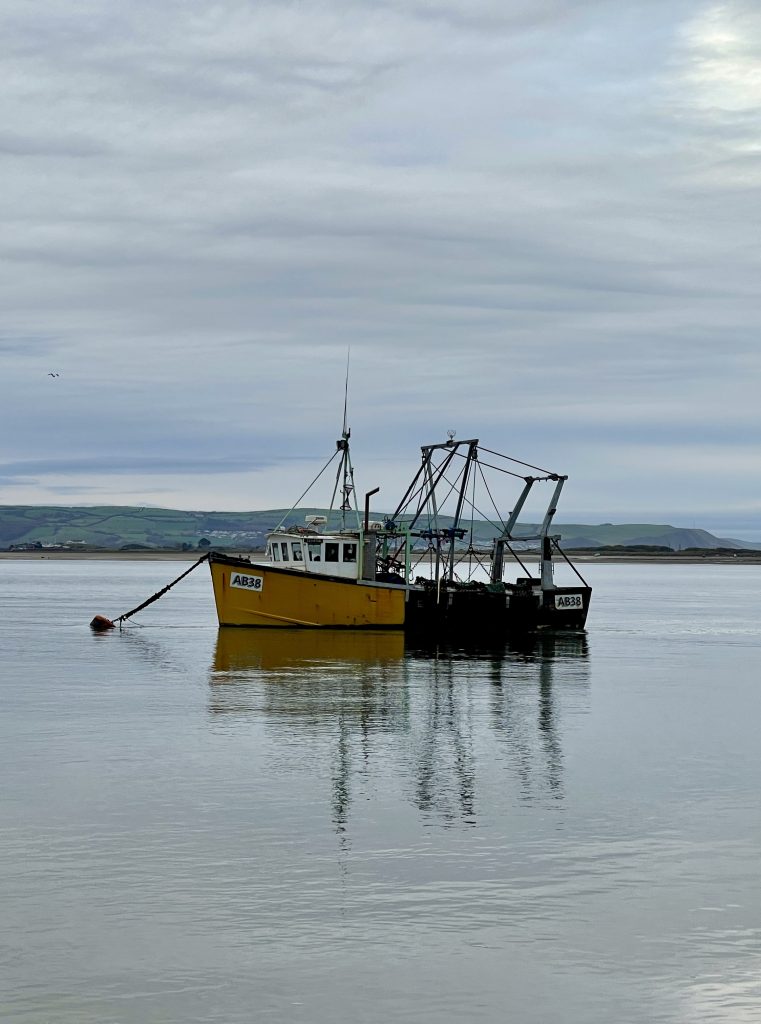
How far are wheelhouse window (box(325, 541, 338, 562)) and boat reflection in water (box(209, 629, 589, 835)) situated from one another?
3001 mm

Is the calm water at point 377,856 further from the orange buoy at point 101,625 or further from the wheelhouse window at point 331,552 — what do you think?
the orange buoy at point 101,625

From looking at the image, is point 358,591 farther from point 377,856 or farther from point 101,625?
point 377,856

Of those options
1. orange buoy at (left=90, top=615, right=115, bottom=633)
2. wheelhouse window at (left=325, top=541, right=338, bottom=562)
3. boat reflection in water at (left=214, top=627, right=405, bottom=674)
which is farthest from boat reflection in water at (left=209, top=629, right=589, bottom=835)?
orange buoy at (left=90, top=615, right=115, bottom=633)

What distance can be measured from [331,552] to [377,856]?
38.0 metres

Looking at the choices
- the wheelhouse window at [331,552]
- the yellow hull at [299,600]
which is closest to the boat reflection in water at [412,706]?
the yellow hull at [299,600]

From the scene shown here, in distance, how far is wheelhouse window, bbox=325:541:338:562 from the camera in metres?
53.8

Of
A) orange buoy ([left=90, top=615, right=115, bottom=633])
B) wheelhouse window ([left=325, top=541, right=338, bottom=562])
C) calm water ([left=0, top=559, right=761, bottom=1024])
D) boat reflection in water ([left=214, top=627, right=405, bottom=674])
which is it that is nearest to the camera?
calm water ([left=0, top=559, right=761, bottom=1024])

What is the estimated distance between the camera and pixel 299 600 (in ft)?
175

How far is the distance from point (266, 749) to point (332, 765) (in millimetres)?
2071

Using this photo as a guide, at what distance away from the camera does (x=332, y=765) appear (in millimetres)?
22625

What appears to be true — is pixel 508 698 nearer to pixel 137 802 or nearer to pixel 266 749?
pixel 266 749

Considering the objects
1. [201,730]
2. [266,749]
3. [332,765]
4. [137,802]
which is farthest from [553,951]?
[201,730]

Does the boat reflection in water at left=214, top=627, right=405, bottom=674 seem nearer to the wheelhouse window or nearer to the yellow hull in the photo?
the yellow hull

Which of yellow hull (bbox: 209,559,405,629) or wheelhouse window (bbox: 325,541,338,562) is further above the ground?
wheelhouse window (bbox: 325,541,338,562)
